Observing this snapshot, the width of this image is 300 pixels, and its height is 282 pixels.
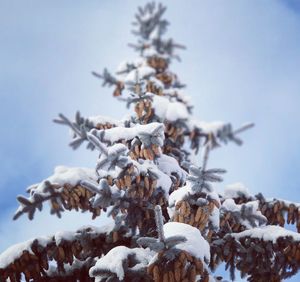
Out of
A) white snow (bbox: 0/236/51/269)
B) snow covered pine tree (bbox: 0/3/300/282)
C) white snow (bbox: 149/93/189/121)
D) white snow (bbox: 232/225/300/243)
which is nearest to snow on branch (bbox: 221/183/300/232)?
snow covered pine tree (bbox: 0/3/300/282)

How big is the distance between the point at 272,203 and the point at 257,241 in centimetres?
107

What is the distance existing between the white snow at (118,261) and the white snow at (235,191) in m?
2.39

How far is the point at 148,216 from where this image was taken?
6.76 meters

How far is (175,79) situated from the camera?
35.0 feet

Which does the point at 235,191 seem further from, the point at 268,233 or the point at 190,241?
the point at 190,241

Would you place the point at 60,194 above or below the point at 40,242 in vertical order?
above

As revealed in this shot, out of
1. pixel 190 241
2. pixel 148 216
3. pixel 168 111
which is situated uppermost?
pixel 168 111

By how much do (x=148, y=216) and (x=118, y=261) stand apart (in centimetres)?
155

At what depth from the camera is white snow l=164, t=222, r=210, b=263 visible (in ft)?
15.0

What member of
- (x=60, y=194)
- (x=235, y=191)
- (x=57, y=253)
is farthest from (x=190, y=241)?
(x=235, y=191)

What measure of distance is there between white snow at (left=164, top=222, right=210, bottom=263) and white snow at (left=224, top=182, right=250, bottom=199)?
2.80 m

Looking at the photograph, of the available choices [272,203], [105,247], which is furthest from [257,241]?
[105,247]

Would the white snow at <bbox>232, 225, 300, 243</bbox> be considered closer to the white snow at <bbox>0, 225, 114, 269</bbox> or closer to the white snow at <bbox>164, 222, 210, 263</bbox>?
the white snow at <bbox>164, 222, 210, 263</bbox>

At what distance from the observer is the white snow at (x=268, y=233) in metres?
6.18
